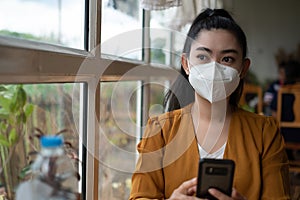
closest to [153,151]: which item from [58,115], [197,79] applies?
[197,79]

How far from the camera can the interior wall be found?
5.00 meters

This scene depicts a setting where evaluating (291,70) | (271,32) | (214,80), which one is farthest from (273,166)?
(271,32)

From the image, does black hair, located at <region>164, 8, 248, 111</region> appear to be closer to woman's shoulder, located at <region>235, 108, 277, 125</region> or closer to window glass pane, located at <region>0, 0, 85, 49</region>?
woman's shoulder, located at <region>235, 108, 277, 125</region>

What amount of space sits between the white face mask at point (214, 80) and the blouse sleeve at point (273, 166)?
0.43 feet

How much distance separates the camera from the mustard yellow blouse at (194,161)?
80 cm

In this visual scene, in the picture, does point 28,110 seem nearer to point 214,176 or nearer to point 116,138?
point 214,176

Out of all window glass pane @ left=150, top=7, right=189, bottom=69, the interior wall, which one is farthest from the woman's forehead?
the interior wall

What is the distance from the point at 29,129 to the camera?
2.70 ft

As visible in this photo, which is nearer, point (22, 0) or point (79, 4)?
point (22, 0)

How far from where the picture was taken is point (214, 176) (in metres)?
0.64

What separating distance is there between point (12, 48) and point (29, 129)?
0.25 m

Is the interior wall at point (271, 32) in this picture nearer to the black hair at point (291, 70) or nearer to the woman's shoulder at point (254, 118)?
the black hair at point (291, 70)

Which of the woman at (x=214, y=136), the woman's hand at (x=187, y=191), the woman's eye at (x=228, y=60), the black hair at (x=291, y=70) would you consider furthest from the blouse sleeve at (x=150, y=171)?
the black hair at (x=291, y=70)

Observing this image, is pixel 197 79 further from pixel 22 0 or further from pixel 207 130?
pixel 22 0
